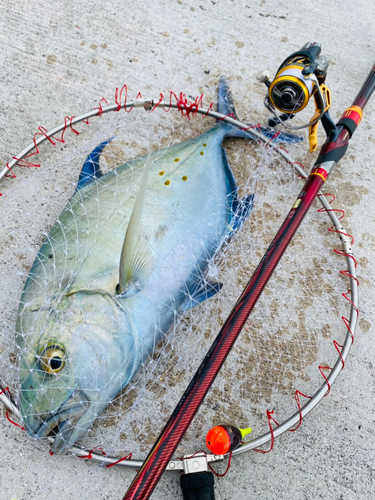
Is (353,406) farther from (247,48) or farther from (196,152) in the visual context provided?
(247,48)

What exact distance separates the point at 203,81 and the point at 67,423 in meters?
2.00

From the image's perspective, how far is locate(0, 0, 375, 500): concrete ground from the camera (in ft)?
6.11

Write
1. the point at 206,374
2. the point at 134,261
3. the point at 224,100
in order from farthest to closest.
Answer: the point at 224,100 → the point at 134,261 → the point at 206,374

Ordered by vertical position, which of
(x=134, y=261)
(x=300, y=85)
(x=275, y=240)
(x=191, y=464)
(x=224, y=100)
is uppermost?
(x=300, y=85)

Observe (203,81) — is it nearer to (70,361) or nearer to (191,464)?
(70,361)

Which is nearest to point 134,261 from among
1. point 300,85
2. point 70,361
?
point 70,361

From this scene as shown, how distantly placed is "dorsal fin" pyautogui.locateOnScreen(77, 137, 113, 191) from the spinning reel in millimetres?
Result: 899

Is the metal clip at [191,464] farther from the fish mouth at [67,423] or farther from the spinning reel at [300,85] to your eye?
the spinning reel at [300,85]

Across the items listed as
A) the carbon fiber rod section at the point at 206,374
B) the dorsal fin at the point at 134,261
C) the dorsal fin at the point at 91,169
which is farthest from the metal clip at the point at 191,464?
the dorsal fin at the point at 91,169

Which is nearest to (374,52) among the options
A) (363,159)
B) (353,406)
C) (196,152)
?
(363,159)

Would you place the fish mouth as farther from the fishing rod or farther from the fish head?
the fishing rod

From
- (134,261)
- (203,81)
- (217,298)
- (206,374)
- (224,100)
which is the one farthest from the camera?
(203,81)

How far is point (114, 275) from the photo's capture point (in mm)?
1788

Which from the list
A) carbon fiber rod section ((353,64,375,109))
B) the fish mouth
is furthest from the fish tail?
the fish mouth
